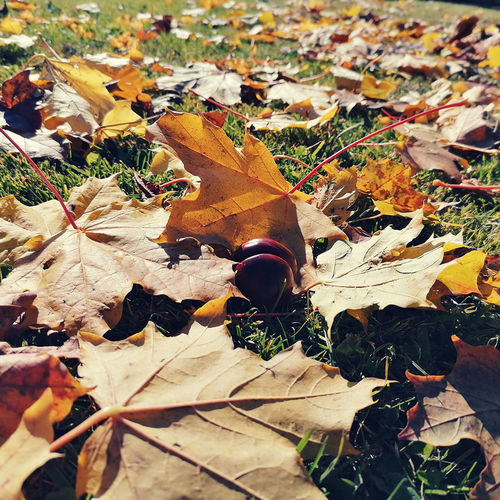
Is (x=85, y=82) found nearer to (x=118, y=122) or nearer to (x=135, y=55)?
(x=118, y=122)

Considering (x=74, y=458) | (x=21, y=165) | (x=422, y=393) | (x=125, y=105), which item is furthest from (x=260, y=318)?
(x=21, y=165)

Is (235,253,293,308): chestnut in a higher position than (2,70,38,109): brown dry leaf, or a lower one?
lower

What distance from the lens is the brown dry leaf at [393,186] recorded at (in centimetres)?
160

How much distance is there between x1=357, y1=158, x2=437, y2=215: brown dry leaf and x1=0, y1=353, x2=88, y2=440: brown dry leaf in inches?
51.1

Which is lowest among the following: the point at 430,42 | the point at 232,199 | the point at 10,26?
the point at 430,42

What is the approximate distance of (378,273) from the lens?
117 centimetres

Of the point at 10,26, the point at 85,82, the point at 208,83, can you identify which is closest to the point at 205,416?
the point at 85,82

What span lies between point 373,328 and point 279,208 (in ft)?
1.61

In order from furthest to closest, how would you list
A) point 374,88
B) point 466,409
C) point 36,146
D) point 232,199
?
point 374,88 → point 36,146 → point 232,199 → point 466,409

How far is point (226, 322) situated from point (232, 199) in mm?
414

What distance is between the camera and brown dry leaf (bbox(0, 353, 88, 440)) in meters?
0.78

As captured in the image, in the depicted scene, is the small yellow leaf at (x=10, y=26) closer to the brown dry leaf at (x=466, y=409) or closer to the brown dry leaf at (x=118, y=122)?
the brown dry leaf at (x=118, y=122)

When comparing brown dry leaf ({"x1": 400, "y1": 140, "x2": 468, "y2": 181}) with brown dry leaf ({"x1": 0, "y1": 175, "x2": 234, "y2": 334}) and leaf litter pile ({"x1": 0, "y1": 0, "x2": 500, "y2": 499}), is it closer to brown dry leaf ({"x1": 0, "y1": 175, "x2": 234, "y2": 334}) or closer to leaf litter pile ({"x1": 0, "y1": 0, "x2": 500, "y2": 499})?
leaf litter pile ({"x1": 0, "y1": 0, "x2": 500, "y2": 499})

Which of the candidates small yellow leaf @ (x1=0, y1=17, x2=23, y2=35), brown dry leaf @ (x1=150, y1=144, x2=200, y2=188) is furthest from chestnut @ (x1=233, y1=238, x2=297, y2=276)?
small yellow leaf @ (x1=0, y1=17, x2=23, y2=35)
